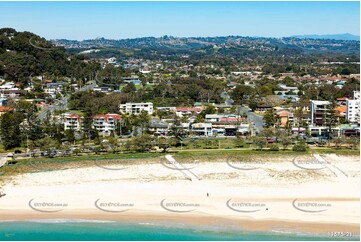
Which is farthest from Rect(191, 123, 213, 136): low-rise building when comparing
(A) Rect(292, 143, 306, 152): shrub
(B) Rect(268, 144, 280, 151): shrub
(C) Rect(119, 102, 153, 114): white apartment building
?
(C) Rect(119, 102, 153, 114): white apartment building

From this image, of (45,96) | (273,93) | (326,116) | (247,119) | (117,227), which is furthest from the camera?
(273,93)

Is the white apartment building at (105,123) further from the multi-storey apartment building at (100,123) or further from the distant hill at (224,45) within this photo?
Result: the distant hill at (224,45)

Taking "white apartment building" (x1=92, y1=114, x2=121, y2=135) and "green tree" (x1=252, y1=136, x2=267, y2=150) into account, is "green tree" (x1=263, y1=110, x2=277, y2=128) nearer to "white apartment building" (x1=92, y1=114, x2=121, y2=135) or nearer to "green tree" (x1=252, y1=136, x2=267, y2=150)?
"green tree" (x1=252, y1=136, x2=267, y2=150)

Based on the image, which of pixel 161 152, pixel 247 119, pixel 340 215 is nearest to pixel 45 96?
pixel 247 119

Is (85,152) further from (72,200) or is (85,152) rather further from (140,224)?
(140,224)

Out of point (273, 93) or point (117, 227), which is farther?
→ point (273, 93)

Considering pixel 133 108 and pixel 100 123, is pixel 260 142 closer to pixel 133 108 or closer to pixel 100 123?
pixel 100 123

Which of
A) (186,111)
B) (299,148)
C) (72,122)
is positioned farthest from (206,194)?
(186,111)
